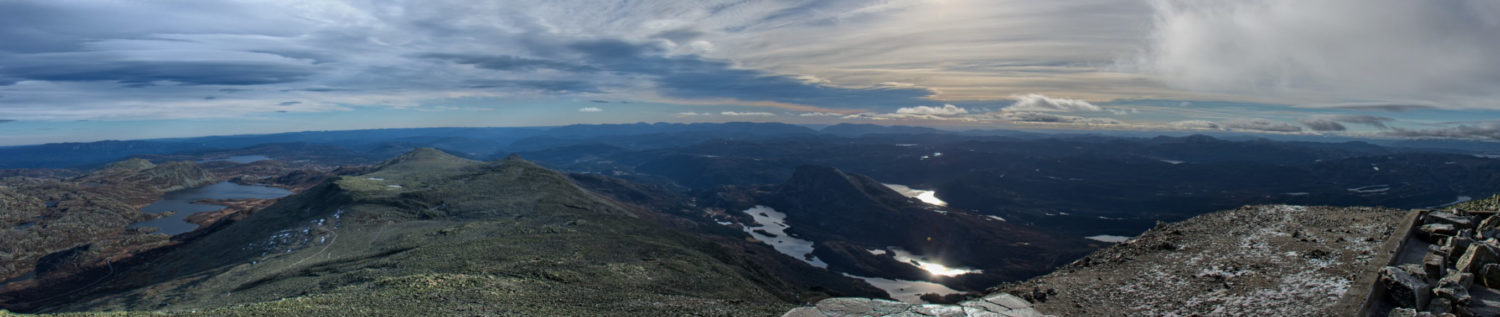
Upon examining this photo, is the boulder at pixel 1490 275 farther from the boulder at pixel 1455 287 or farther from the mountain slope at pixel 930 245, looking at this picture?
the mountain slope at pixel 930 245

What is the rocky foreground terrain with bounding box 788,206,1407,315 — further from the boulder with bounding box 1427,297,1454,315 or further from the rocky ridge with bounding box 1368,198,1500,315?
the boulder with bounding box 1427,297,1454,315

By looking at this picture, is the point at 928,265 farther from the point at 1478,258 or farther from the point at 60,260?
the point at 60,260

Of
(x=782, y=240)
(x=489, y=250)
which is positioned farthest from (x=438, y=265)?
(x=782, y=240)

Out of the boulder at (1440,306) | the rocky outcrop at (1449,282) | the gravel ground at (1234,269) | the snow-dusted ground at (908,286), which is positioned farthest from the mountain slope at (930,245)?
the boulder at (1440,306)

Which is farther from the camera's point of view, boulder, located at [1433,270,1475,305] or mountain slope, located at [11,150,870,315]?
mountain slope, located at [11,150,870,315]

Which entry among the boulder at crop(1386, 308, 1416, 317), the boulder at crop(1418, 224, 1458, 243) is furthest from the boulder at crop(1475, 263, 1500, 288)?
the boulder at crop(1418, 224, 1458, 243)
